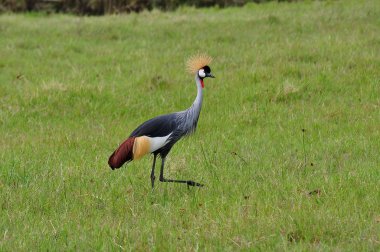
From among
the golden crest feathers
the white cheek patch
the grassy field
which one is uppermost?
the golden crest feathers

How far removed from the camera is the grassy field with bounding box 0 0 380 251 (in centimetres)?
539

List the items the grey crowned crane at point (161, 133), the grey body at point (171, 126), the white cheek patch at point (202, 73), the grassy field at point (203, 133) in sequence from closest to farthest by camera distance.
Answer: the grassy field at point (203, 133)
the grey crowned crane at point (161, 133)
the grey body at point (171, 126)
the white cheek patch at point (202, 73)

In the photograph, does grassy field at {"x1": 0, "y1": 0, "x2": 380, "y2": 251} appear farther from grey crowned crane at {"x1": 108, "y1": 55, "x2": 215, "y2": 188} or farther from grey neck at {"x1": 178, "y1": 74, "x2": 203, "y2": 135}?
grey neck at {"x1": 178, "y1": 74, "x2": 203, "y2": 135}

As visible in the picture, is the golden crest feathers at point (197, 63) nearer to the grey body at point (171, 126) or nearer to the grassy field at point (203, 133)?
the grey body at point (171, 126)

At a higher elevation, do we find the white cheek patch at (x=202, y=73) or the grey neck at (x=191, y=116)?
the white cheek patch at (x=202, y=73)

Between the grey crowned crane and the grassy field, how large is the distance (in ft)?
1.16

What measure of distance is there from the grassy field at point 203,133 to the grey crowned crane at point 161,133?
1.16 feet

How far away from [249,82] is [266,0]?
11.9 m

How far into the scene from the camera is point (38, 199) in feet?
21.1

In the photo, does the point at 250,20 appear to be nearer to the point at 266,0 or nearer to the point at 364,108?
the point at 266,0

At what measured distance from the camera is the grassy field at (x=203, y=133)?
5391 millimetres

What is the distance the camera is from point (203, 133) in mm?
9328

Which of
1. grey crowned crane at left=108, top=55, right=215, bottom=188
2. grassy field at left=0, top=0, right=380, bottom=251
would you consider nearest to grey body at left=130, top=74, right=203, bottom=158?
grey crowned crane at left=108, top=55, right=215, bottom=188

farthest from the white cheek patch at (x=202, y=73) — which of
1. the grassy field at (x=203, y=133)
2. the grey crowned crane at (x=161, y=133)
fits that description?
the grassy field at (x=203, y=133)
